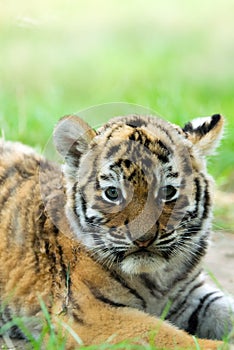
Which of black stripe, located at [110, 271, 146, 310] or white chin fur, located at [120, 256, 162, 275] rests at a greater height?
white chin fur, located at [120, 256, 162, 275]

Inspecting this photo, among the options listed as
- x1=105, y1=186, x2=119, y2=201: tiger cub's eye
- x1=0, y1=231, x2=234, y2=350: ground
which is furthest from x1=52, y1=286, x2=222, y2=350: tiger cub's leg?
x1=0, y1=231, x2=234, y2=350: ground

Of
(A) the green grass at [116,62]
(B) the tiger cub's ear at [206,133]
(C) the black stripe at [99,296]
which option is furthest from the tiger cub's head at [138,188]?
(A) the green grass at [116,62]

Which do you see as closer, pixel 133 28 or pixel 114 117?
pixel 114 117

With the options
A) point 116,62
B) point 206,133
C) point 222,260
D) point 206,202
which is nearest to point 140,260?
point 206,202

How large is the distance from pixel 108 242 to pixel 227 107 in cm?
447

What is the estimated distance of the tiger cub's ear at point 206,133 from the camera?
14.6 feet

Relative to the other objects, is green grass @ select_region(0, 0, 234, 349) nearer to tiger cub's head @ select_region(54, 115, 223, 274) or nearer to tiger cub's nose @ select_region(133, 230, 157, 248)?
tiger cub's head @ select_region(54, 115, 223, 274)

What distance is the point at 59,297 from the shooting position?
14.1 ft

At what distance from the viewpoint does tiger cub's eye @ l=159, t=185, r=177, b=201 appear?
4.09 m

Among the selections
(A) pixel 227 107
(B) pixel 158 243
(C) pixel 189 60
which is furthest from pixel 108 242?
(C) pixel 189 60

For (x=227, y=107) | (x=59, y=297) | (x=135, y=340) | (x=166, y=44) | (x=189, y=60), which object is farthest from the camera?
(x=166, y=44)

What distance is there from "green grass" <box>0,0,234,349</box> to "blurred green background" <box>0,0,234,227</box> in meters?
0.01

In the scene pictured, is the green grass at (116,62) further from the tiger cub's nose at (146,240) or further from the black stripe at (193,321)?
the tiger cub's nose at (146,240)

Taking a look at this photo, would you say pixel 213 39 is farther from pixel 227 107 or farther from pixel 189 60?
pixel 227 107
